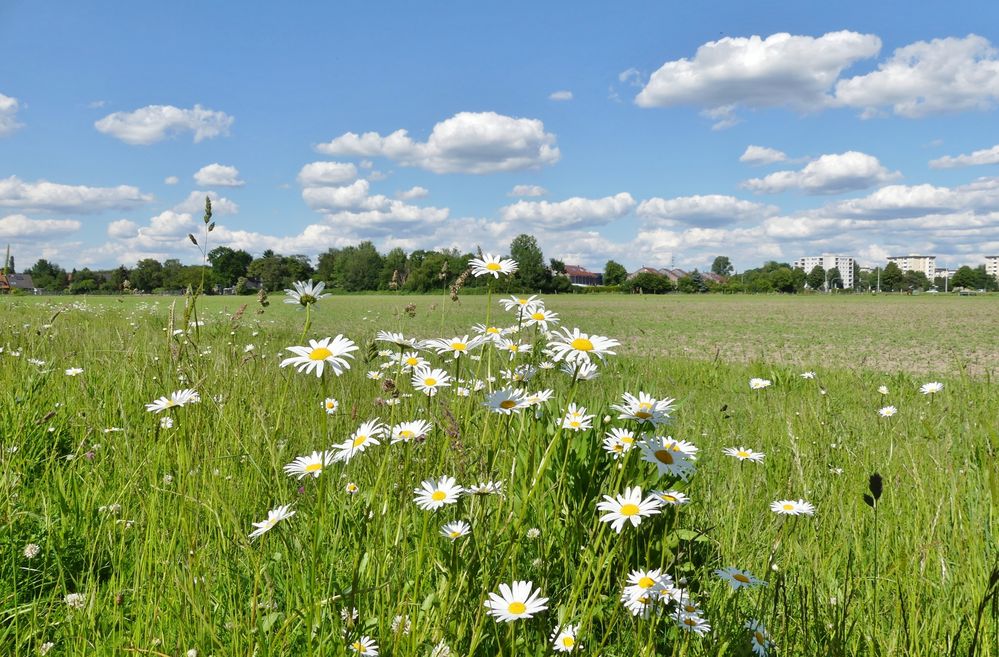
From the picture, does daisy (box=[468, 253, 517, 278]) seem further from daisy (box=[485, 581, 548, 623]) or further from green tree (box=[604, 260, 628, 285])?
green tree (box=[604, 260, 628, 285])

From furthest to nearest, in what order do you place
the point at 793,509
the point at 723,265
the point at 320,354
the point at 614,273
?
the point at 723,265, the point at 614,273, the point at 793,509, the point at 320,354

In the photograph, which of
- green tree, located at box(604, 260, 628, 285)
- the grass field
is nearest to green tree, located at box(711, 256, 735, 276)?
green tree, located at box(604, 260, 628, 285)

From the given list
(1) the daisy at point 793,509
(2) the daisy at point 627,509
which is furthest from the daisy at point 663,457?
(1) the daisy at point 793,509

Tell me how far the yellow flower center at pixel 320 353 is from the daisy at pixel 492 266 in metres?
0.57

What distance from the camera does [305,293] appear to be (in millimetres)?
1482

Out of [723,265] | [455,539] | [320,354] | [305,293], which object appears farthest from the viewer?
[723,265]

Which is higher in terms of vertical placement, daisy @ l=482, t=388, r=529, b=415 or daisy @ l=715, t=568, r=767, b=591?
daisy @ l=482, t=388, r=529, b=415

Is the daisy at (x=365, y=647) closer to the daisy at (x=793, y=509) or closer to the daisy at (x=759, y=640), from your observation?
the daisy at (x=759, y=640)

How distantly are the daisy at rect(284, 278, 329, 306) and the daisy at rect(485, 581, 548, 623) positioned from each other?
813 millimetres

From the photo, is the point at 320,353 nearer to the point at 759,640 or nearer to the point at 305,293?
the point at 305,293

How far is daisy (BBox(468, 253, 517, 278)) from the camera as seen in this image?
5.86ft

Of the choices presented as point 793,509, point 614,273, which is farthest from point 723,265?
point 793,509

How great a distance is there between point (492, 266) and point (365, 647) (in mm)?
1092

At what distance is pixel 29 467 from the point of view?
283 cm
